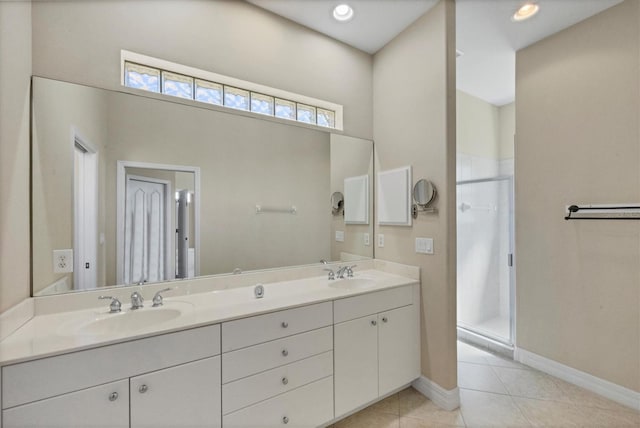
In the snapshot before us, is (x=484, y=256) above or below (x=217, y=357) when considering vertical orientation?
above

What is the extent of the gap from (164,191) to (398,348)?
186 cm

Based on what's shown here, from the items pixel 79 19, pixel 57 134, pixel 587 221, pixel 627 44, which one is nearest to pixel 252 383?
pixel 57 134

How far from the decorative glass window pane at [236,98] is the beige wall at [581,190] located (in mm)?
2418

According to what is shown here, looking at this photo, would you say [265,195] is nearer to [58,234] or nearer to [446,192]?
[58,234]

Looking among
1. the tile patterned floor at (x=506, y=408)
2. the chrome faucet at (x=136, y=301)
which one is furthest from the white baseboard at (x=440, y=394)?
the chrome faucet at (x=136, y=301)

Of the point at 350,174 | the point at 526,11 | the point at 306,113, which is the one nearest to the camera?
the point at 526,11

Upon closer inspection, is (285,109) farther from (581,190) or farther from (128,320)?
(581,190)

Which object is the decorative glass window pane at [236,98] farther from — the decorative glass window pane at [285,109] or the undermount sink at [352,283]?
the undermount sink at [352,283]

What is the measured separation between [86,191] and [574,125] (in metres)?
3.36

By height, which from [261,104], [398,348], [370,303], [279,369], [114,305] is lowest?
[398,348]

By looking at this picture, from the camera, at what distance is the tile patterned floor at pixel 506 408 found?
69.6 inches

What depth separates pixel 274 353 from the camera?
143 cm

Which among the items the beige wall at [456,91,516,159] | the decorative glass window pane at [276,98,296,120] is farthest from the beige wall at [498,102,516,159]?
the decorative glass window pane at [276,98,296,120]

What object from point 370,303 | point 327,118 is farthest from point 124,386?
point 327,118
